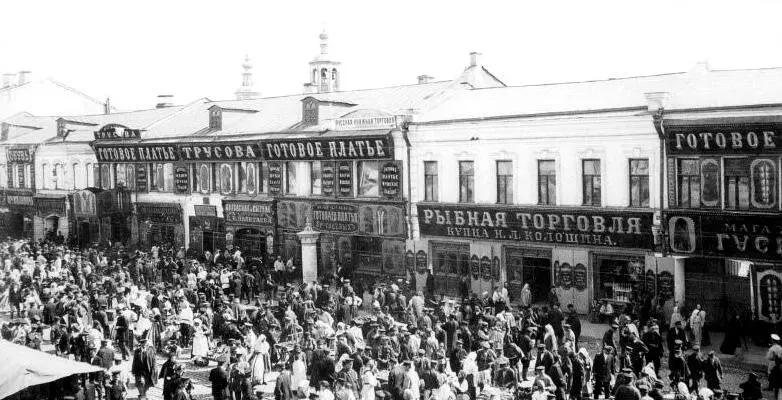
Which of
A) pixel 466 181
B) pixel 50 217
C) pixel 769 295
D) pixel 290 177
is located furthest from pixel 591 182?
pixel 50 217

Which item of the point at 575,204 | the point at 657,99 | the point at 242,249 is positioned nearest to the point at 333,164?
the point at 242,249

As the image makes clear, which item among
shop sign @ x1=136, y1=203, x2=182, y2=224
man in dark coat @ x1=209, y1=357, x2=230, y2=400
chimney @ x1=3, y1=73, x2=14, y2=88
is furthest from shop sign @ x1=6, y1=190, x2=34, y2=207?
man in dark coat @ x1=209, y1=357, x2=230, y2=400

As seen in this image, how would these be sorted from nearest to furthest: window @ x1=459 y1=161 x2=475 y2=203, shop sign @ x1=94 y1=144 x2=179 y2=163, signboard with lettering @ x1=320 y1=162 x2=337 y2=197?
window @ x1=459 y1=161 x2=475 y2=203
signboard with lettering @ x1=320 y1=162 x2=337 y2=197
shop sign @ x1=94 y1=144 x2=179 y2=163

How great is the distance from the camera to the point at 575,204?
80.9 ft

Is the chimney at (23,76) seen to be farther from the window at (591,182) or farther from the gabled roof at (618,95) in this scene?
the window at (591,182)

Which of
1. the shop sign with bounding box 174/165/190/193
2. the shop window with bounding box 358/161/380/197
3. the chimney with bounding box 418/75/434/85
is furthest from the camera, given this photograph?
the shop sign with bounding box 174/165/190/193

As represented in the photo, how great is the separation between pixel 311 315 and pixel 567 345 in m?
7.80

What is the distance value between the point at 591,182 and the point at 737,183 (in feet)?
14.5

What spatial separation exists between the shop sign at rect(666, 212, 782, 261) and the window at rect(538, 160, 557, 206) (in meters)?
3.91

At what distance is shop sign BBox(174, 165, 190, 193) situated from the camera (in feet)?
121

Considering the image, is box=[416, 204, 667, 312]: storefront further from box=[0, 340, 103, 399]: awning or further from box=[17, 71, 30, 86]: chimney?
box=[17, 71, 30, 86]: chimney

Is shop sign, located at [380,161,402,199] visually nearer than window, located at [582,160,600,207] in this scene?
No

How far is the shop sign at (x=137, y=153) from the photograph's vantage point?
37.1m

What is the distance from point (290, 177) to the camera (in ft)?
107
